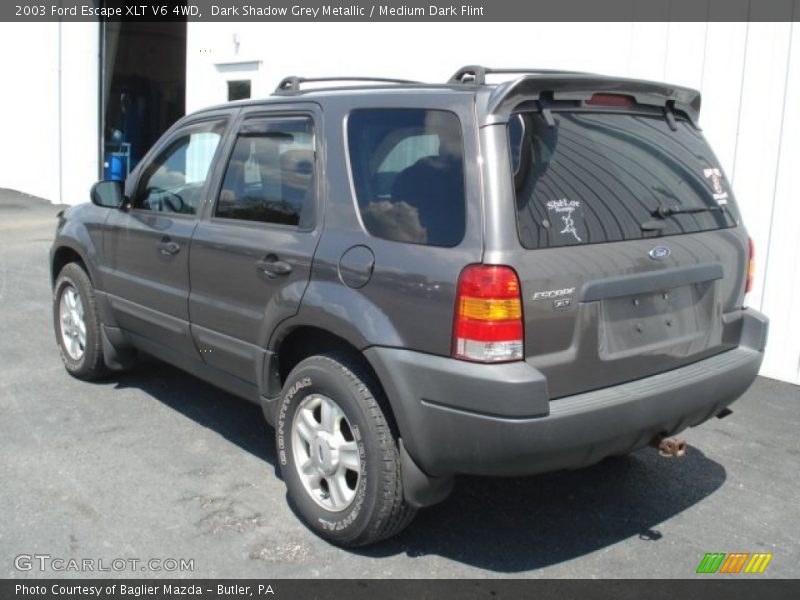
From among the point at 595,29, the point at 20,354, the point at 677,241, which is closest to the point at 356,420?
the point at 677,241

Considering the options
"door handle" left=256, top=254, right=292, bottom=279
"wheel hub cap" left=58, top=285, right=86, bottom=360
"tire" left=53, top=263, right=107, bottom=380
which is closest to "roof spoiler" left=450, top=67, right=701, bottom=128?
"door handle" left=256, top=254, right=292, bottom=279

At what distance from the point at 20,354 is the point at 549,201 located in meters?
4.75

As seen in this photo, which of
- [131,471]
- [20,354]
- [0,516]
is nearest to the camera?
[0,516]

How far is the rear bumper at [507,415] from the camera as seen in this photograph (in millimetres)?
2971

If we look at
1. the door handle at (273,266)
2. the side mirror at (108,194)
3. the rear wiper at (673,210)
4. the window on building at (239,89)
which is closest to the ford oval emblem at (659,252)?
the rear wiper at (673,210)

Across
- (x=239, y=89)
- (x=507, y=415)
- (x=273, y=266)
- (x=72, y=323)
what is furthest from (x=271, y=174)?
(x=239, y=89)

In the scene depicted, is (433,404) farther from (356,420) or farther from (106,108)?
(106,108)

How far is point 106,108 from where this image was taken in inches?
624

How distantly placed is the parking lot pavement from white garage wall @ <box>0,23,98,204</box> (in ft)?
35.7

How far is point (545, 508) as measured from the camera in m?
4.06

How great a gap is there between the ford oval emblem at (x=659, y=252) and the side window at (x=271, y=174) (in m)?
1.47

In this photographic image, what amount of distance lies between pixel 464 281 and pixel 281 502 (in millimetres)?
1646

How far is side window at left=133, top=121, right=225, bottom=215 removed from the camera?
4559 mm

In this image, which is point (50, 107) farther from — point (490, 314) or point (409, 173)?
point (490, 314)
